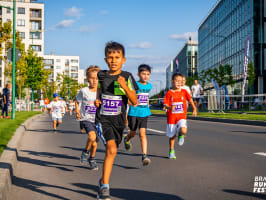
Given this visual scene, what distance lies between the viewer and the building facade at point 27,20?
7856cm

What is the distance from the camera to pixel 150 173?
18.0 ft

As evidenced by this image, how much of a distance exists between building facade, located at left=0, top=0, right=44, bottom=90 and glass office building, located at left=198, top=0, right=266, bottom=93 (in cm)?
3589

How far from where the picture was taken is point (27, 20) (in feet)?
260

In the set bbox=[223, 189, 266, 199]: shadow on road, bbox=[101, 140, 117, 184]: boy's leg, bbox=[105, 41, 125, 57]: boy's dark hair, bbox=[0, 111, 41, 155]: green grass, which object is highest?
bbox=[105, 41, 125, 57]: boy's dark hair

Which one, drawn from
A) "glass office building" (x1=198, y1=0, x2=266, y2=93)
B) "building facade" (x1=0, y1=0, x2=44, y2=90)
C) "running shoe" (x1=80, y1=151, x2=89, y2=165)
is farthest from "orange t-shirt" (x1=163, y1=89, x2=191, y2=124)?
"building facade" (x1=0, y1=0, x2=44, y2=90)

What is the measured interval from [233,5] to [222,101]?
36.6m

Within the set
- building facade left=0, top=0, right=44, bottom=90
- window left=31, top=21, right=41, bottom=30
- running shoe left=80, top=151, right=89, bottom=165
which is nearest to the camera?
running shoe left=80, top=151, right=89, bottom=165

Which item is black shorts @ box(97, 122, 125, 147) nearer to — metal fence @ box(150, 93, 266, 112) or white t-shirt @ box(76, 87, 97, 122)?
white t-shirt @ box(76, 87, 97, 122)

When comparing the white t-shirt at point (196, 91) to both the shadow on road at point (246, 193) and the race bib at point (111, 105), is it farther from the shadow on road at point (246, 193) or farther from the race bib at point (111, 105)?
the race bib at point (111, 105)

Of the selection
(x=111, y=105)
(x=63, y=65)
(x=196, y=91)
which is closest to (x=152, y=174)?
Result: (x=111, y=105)

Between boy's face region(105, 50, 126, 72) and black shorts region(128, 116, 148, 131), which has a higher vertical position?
boy's face region(105, 50, 126, 72)

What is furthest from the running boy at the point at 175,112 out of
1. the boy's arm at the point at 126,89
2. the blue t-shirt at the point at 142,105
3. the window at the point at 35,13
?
the window at the point at 35,13

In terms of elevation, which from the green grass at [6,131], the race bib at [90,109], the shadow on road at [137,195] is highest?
the race bib at [90,109]

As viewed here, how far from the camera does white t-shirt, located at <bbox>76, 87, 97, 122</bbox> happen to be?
624 cm
